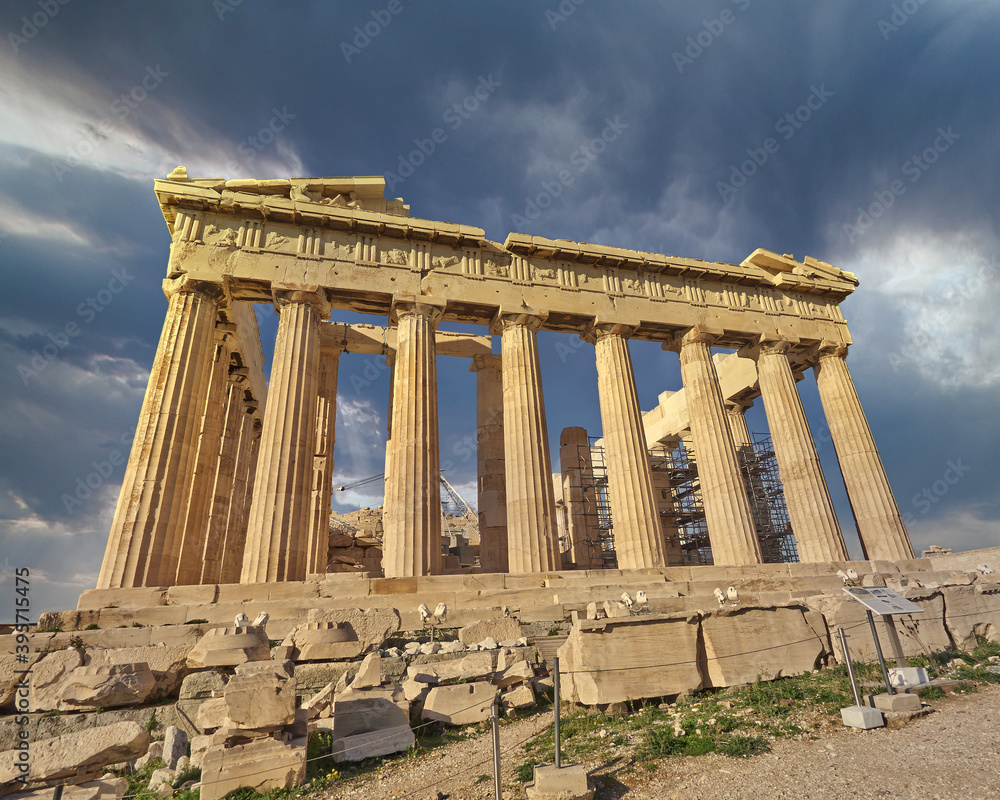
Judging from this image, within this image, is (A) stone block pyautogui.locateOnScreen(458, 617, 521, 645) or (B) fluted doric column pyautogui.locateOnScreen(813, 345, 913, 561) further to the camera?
(B) fluted doric column pyautogui.locateOnScreen(813, 345, 913, 561)

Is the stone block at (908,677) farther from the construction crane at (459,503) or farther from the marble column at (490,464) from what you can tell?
the construction crane at (459,503)

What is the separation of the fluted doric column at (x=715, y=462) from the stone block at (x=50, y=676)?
15.3 m

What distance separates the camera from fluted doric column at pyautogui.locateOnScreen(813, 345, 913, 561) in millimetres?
17859

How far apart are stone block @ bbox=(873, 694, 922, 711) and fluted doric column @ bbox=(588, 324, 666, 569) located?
341 inches

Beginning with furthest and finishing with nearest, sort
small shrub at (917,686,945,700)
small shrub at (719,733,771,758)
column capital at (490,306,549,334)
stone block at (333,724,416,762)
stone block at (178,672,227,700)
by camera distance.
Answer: column capital at (490,306,549,334), stone block at (178,672,227,700), small shrub at (917,686,945,700), stone block at (333,724,416,762), small shrub at (719,733,771,758)

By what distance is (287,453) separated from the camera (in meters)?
13.5

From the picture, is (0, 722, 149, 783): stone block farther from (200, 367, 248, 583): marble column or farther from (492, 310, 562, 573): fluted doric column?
(200, 367, 248, 583): marble column

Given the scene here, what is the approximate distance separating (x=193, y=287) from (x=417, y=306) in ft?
20.3

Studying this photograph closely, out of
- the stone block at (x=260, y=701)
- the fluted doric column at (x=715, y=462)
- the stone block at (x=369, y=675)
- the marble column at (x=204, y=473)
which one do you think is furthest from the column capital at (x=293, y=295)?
the fluted doric column at (x=715, y=462)

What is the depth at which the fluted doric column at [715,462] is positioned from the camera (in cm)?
1619

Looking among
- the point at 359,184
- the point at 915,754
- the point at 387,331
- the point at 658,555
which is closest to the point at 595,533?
the point at 658,555

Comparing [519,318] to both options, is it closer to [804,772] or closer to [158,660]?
[158,660]

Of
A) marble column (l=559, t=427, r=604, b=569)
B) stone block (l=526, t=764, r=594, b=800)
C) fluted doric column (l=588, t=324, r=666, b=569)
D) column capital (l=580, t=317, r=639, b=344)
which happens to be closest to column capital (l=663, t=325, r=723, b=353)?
column capital (l=580, t=317, r=639, b=344)

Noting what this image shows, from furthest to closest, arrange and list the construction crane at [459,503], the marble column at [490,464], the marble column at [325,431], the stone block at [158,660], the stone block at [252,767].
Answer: the construction crane at [459,503] < the marble column at [490,464] < the marble column at [325,431] < the stone block at [158,660] < the stone block at [252,767]
